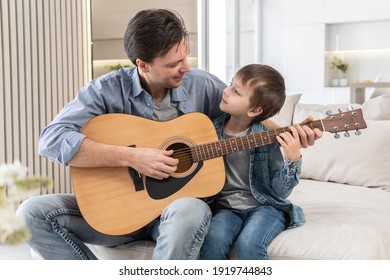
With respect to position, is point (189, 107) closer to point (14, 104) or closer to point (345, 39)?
point (14, 104)

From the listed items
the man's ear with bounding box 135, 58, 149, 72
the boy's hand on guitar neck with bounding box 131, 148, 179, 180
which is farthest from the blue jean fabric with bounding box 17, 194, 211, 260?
the man's ear with bounding box 135, 58, 149, 72

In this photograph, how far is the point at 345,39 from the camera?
19.5ft

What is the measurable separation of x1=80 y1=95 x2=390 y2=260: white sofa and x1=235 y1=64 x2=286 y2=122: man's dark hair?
1.08 ft

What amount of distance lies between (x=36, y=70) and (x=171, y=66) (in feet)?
5.27

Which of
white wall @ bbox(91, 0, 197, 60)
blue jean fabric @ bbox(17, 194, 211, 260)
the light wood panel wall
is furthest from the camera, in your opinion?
white wall @ bbox(91, 0, 197, 60)

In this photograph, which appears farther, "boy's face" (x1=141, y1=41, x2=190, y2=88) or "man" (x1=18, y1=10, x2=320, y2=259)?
Result: "boy's face" (x1=141, y1=41, x2=190, y2=88)

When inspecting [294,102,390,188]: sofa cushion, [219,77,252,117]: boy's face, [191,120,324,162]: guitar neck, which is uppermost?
[219,77,252,117]: boy's face

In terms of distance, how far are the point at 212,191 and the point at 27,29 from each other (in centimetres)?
178

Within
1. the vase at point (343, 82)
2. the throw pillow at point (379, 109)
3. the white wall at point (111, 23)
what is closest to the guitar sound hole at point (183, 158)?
the throw pillow at point (379, 109)

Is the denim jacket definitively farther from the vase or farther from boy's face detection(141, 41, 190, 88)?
the vase

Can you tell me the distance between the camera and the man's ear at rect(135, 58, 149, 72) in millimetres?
1495

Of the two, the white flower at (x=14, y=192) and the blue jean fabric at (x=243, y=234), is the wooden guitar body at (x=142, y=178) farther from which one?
the white flower at (x=14, y=192)
